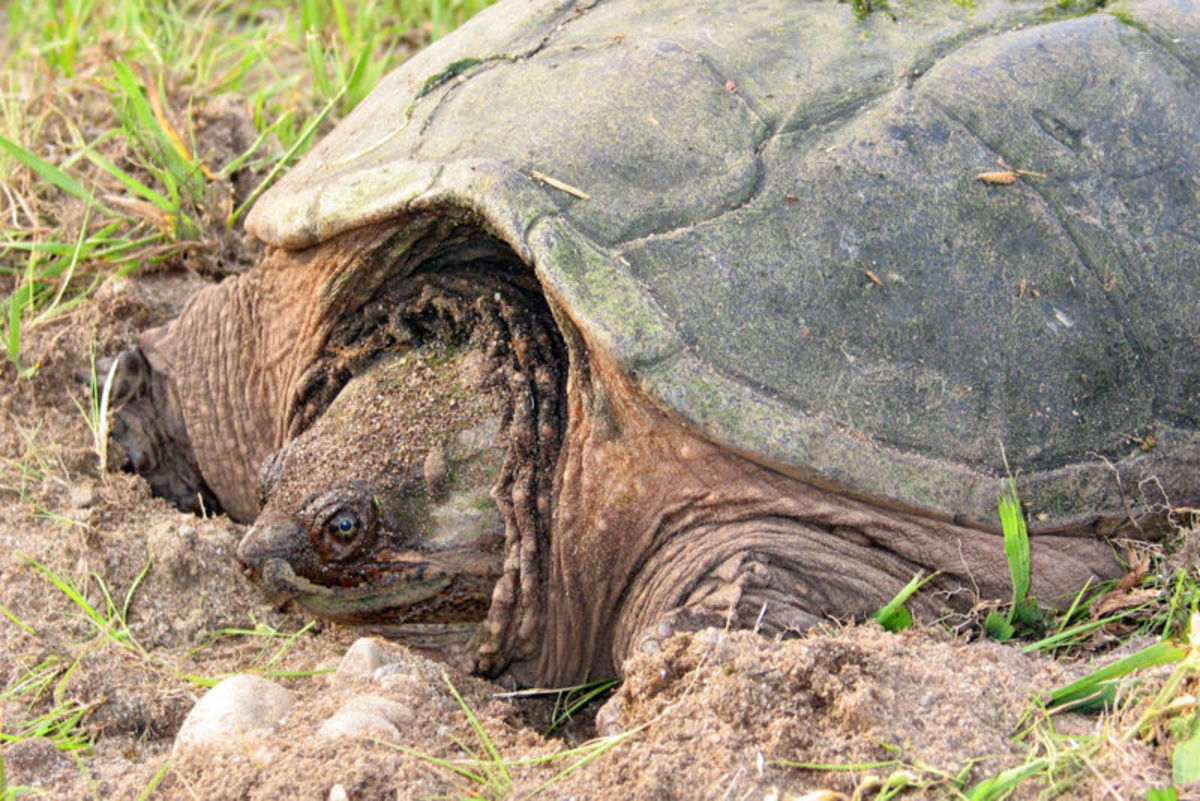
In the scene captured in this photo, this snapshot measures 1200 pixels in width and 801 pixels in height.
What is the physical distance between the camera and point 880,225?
8.09ft

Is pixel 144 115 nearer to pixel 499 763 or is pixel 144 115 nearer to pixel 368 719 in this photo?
pixel 368 719

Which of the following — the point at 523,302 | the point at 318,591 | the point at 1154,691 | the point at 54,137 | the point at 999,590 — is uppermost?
the point at 54,137

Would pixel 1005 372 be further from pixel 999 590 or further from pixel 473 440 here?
pixel 473 440

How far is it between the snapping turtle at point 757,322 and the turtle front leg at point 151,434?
0.77 m

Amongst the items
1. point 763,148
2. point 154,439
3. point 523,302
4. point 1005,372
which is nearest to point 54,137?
point 154,439

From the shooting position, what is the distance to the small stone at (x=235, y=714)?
82.0 inches

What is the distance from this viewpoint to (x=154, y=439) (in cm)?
338

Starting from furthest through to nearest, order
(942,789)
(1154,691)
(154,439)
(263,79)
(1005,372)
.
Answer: (263,79)
(154,439)
(1005,372)
(1154,691)
(942,789)

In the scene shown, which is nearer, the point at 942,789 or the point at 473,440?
the point at 942,789

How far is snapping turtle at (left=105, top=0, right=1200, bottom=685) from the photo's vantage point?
2.39 meters

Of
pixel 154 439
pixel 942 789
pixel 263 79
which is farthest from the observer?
pixel 263 79

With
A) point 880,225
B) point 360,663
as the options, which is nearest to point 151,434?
point 360,663

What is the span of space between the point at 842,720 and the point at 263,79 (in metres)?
3.62

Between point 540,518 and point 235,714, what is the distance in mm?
769
